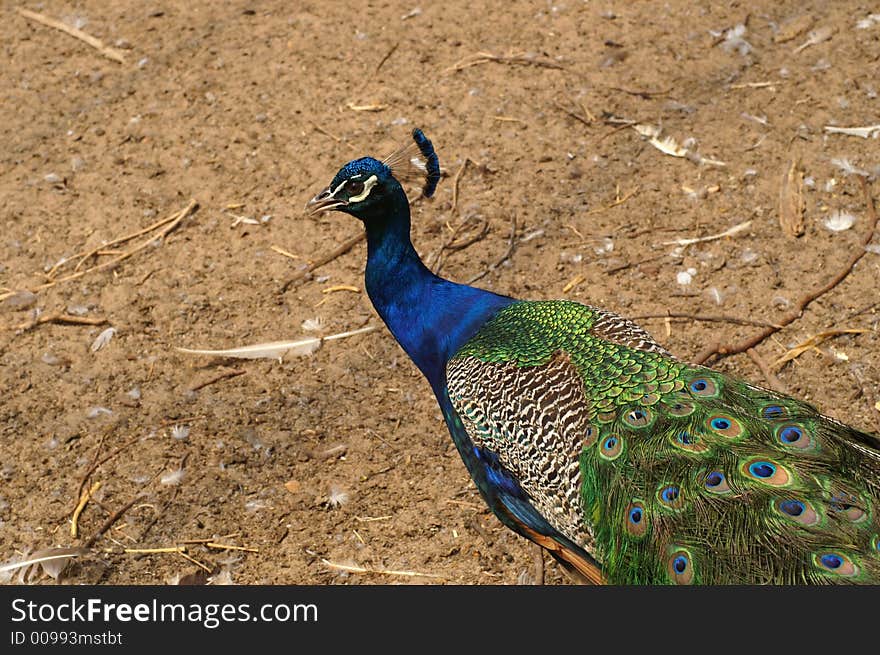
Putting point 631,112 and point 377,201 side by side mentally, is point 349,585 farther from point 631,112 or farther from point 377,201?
point 631,112

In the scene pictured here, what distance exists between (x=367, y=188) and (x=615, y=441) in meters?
1.22

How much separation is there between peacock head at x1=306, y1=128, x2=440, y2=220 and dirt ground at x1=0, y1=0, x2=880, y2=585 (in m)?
0.93

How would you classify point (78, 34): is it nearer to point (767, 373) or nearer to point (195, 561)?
point (195, 561)

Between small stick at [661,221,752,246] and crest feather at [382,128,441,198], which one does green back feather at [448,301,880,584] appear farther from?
small stick at [661,221,752,246]

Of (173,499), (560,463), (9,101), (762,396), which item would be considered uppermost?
(762,396)

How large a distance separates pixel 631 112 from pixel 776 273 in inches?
49.3

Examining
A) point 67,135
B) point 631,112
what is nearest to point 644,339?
point 631,112

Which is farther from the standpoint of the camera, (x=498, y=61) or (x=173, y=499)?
(x=498, y=61)

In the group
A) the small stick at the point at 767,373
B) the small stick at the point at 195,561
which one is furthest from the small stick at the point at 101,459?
→ the small stick at the point at 767,373

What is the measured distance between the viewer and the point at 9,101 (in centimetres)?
539

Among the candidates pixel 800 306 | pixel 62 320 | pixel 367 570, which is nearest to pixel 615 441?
pixel 367 570

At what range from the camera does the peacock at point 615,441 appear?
235 cm

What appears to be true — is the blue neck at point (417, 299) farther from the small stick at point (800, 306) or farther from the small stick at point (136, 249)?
the small stick at point (136, 249)

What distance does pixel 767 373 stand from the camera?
3.80 meters
